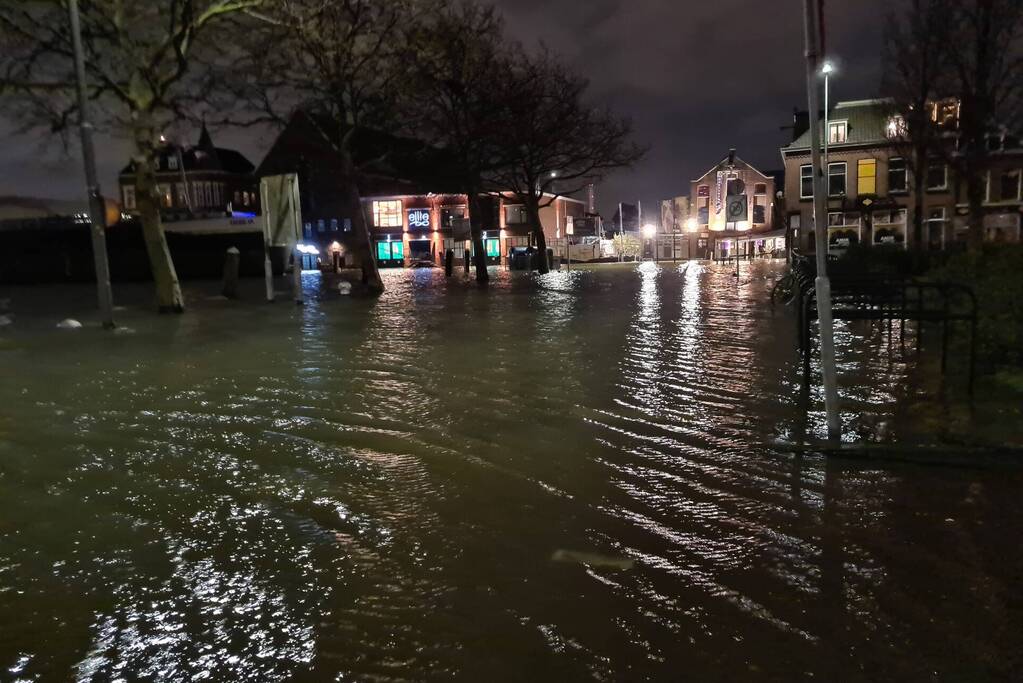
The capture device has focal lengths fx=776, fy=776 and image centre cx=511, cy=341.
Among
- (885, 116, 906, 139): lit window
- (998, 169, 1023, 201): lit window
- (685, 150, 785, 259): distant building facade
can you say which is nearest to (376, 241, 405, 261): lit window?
(685, 150, 785, 259): distant building facade

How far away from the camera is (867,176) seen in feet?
169

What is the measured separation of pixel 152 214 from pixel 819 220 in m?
15.8

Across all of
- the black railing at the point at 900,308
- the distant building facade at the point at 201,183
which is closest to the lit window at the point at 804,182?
the black railing at the point at 900,308

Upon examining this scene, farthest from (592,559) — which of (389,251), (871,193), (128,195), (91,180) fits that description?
(128,195)

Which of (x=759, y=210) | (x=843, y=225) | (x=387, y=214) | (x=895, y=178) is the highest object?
(x=387, y=214)

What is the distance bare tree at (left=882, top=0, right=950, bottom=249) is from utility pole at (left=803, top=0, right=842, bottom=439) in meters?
16.2

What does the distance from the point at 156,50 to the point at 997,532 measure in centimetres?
1750

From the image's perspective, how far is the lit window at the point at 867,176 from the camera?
51.2 metres

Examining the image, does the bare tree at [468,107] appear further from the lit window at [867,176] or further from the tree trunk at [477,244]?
the lit window at [867,176]

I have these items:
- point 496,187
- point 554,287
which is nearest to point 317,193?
point 496,187

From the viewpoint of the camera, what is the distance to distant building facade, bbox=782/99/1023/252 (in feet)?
157

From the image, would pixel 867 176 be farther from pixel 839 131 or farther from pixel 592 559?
pixel 592 559

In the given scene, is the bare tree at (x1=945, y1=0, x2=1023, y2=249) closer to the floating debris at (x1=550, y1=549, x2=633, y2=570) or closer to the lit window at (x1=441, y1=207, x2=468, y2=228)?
the floating debris at (x1=550, y1=549, x2=633, y2=570)

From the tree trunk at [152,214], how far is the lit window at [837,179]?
149 feet
